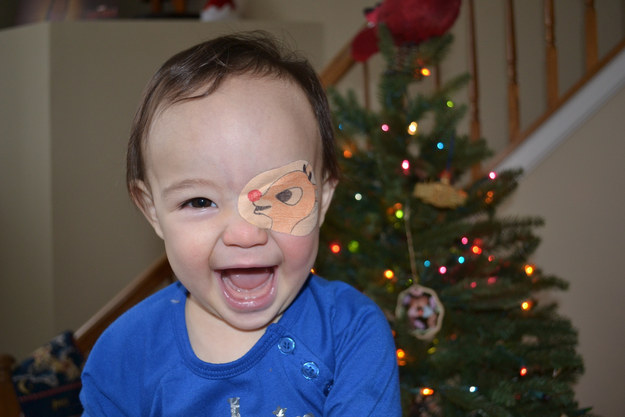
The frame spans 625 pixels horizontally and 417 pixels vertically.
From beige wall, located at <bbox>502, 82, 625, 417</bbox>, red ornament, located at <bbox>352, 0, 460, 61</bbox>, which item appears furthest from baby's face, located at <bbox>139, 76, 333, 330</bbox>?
beige wall, located at <bbox>502, 82, 625, 417</bbox>

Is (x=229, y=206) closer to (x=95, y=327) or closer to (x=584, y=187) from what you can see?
(x=584, y=187)

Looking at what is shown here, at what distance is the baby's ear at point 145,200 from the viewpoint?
0.98m

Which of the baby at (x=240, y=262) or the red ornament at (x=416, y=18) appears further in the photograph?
the red ornament at (x=416, y=18)

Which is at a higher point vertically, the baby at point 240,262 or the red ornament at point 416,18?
the red ornament at point 416,18

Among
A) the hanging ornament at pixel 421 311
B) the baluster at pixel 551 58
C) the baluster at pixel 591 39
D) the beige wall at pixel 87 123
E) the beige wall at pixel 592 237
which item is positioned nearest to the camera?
the hanging ornament at pixel 421 311

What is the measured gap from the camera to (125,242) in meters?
3.75

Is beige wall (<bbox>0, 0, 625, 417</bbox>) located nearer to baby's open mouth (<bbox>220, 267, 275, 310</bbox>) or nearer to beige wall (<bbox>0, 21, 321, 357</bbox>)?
beige wall (<bbox>0, 21, 321, 357</bbox>)

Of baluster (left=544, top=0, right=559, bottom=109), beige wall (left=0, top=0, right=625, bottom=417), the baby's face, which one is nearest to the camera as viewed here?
the baby's face

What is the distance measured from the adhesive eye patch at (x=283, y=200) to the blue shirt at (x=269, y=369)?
0.51 ft

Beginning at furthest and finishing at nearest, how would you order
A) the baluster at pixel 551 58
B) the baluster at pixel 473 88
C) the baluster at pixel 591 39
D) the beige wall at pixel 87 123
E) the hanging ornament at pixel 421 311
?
the beige wall at pixel 87 123 → the baluster at pixel 473 88 → the baluster at pixel 551 58 → the baluster at pixel 591 39 → the hanging ornament at pixel 421 311

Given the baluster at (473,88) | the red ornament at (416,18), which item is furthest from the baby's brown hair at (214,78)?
the baluster at (473,88)

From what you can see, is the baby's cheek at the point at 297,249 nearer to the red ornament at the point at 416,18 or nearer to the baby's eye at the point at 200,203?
the baby's eye at the point at 200,203

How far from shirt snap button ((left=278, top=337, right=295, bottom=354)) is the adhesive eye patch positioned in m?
0.16

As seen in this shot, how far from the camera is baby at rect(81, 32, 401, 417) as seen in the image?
33.8 inches
